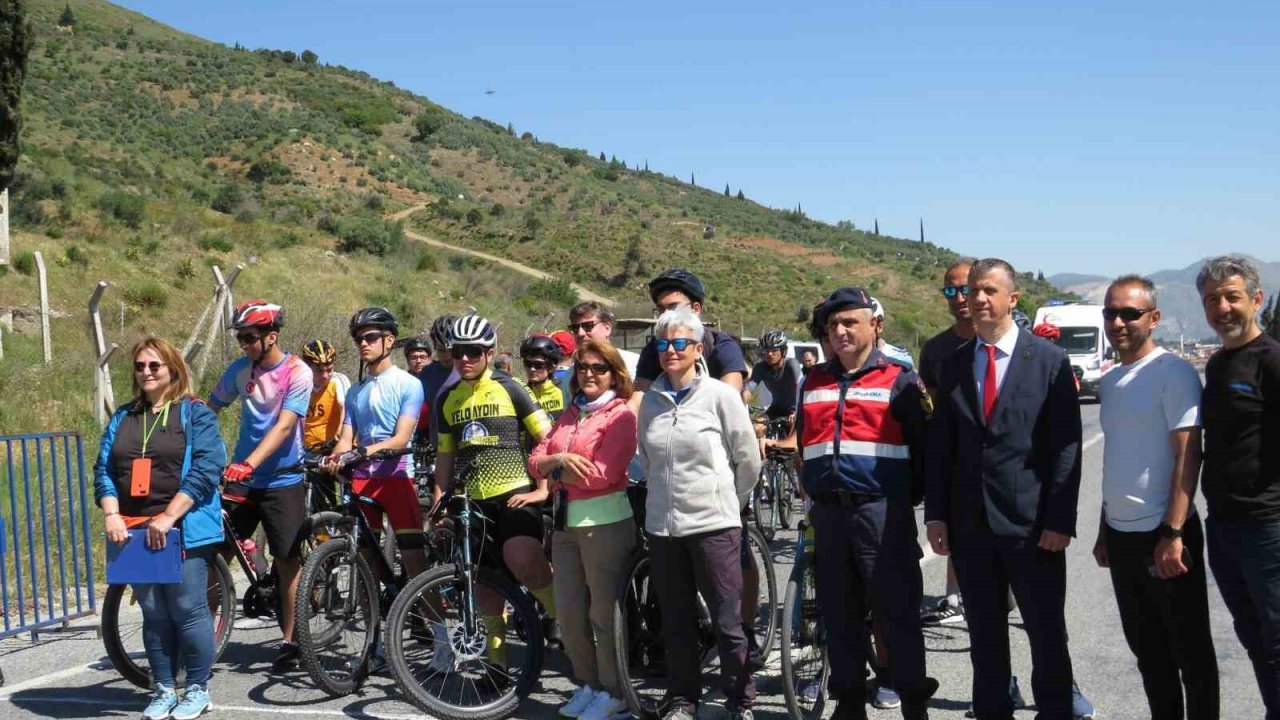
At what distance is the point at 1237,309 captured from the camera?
13.5 ft

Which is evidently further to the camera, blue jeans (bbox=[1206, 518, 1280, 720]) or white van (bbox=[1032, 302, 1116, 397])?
white van (bbox=[1032, 302, 1116, 397])

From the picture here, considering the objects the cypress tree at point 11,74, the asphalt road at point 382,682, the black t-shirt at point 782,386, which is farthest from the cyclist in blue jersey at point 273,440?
the cypress tree at point 11,74

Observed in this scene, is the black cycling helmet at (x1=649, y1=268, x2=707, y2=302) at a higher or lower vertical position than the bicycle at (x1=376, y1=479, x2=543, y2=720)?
higher

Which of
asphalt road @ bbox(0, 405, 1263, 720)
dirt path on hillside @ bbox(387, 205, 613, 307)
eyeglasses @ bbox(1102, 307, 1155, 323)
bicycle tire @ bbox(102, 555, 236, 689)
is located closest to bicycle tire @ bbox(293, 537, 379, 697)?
asphalt road @ bbox(0, 405, 1263, 720)

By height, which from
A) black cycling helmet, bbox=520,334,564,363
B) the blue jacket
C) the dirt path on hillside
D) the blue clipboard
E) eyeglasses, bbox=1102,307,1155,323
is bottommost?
the blue clipboard

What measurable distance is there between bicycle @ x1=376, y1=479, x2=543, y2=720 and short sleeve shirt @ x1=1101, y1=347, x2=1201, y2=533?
2.91 meters

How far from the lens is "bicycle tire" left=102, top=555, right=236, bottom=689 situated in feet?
19.3

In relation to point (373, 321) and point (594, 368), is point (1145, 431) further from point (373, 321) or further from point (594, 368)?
point (373, 321)

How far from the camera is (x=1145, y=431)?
168 inches

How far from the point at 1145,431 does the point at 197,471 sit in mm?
4594

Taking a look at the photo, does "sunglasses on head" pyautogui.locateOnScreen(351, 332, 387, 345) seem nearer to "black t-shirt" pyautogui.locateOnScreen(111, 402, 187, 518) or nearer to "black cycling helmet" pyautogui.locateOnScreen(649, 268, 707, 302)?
"black t-shirt" pyautogui.locateOnScreen(111, 402, 187, 518)

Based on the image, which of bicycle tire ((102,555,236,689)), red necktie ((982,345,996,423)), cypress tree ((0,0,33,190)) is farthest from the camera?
cypress tree ((0,0,33,190))

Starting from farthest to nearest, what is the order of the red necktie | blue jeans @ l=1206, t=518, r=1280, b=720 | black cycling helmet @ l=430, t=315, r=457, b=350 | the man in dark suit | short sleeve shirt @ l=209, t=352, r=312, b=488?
black cycling helmet @ l=430, t=315, r=457, b=350, short sleeve shirt @ l=209, t=352, r=312, b=488, the red necktie, the man in dark suit, blue jeans @ l=1206, t=518, r=1280, b=720

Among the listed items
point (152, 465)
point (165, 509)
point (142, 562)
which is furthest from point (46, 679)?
point (152, 465)
